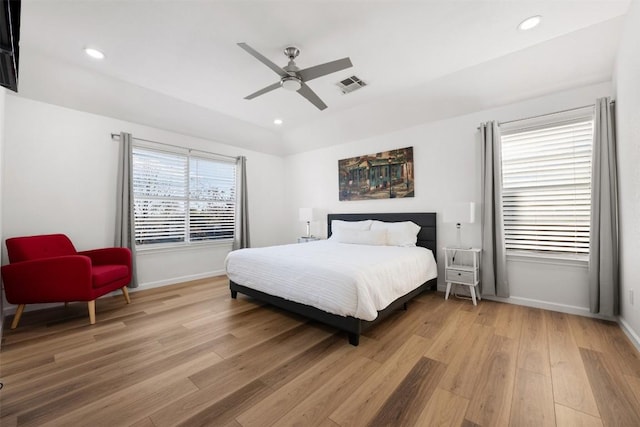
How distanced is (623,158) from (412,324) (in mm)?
2552

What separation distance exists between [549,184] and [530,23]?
6.03ft

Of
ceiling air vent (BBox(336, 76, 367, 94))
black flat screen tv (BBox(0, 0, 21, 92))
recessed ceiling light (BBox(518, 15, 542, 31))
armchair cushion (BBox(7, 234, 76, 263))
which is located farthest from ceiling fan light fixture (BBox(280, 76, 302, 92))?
armchair cushion (BBox(7, 234, 76, 263))

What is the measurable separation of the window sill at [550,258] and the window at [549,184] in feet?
0.21

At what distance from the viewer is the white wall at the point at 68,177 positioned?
10.1 ft

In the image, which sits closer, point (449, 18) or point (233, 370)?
point (233, 370)

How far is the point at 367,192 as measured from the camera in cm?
474

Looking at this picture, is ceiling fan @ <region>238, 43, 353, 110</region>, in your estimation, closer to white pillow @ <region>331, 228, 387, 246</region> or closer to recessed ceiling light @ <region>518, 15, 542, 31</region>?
recessed ceiling light @ <region>518, 15, 542, 31</region>

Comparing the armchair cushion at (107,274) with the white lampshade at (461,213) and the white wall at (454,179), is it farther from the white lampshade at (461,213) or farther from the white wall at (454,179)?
the white lampshade at (461,213)

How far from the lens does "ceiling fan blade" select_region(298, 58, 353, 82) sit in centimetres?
221

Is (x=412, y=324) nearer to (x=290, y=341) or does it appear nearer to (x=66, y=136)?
(x=290, y=341)

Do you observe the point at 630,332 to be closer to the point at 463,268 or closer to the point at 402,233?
the point at 463,268

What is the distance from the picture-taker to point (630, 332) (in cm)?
234

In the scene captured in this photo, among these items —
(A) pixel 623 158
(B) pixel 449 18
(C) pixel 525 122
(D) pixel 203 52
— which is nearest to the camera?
(B) pixel 449 18

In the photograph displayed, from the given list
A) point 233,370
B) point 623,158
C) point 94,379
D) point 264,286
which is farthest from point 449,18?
point 94,379
